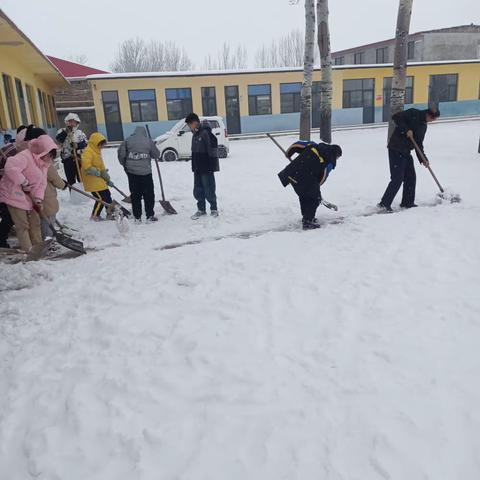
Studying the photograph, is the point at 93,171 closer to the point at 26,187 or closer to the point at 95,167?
the point at 95,167

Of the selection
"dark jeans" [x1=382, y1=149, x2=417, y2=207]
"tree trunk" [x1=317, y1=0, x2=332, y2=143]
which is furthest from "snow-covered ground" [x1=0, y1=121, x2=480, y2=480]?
"tree trunk" [x1=317, y1=0, x2=332, y2=143]

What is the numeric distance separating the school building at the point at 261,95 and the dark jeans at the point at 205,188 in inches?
698

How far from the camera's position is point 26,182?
533 centimetres

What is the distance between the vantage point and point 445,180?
8.62m

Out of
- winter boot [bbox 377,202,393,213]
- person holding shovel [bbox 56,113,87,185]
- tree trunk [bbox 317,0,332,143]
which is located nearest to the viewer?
winter boot [bbox 377,202,393,213]

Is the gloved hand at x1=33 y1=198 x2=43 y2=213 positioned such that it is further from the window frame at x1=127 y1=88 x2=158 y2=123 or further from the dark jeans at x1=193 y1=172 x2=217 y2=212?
the window frame at x1=127 y1=88 x2=158 y2=123

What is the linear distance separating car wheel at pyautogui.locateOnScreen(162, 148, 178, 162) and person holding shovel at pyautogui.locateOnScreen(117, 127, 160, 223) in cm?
804

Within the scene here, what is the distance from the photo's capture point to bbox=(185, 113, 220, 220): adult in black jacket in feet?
22.2

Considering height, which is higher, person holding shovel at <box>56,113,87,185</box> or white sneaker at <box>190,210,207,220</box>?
person holding shovel at <box>56,113,87,185</box>

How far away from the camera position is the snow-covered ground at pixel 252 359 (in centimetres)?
237

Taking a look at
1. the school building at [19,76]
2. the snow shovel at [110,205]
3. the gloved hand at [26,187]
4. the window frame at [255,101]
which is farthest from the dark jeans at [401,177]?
the window frame at [255,101]

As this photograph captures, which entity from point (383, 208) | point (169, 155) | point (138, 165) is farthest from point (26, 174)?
point (169, 155)

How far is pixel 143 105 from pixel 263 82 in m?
6.46

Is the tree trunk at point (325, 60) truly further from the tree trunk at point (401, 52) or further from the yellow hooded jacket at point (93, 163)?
the yellow hooded jacket at point (93, 163)
